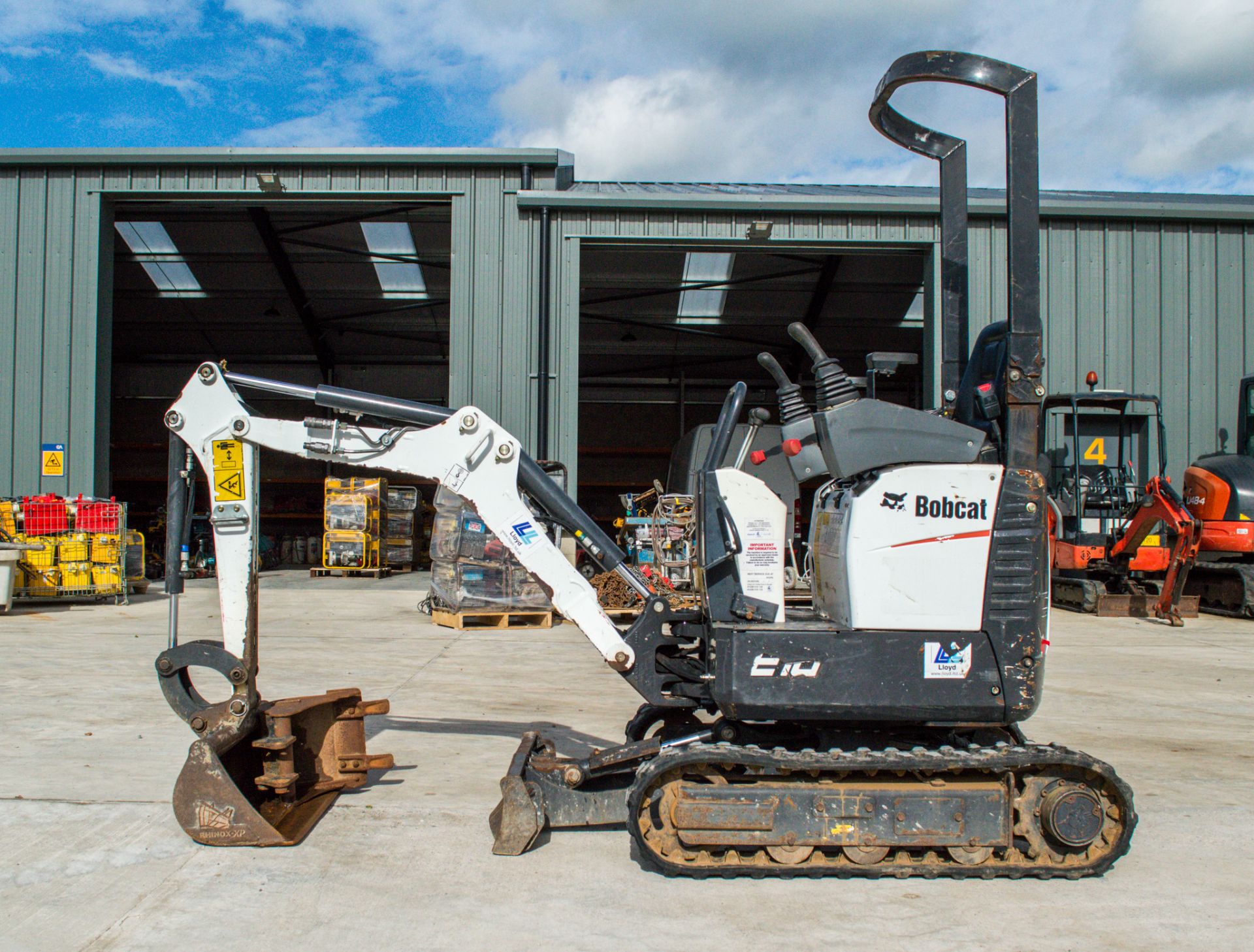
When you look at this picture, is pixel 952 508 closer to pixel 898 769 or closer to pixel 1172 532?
pixel 898 769

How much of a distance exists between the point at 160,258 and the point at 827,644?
74.6ft

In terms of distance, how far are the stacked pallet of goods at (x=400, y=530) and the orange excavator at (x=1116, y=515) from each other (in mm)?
13721

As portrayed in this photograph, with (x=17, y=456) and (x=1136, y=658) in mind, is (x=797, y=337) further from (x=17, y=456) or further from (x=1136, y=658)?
(x=17, y=456)

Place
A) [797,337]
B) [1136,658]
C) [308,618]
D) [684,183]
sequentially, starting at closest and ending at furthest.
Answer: [797,337]
[1136,658]
[308,618]
[684,183]

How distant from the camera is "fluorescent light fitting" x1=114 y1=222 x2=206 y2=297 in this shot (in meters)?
20.8

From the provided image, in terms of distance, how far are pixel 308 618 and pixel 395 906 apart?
9.29m

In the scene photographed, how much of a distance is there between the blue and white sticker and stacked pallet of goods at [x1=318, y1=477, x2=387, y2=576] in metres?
15.8

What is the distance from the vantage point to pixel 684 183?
64.2 ft

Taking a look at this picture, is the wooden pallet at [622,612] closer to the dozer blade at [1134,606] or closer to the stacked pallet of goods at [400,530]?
the dozer blade at [1134,606]

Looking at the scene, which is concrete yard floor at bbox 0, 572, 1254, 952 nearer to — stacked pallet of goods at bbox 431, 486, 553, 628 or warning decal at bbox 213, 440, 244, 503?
warning decal at bbox 213, 440, 244, 503

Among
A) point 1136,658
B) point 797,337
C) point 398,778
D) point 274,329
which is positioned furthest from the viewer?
point 274,329

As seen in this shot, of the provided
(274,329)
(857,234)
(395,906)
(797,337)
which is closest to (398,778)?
(395,906)

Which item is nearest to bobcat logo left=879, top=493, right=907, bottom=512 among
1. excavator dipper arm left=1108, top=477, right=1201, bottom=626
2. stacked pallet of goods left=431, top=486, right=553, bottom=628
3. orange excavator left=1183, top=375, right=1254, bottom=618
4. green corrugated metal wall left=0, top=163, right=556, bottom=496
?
stacked pallet of goods left=431, top=486, right=553, bottom=628

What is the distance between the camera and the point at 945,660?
3.77 metres
